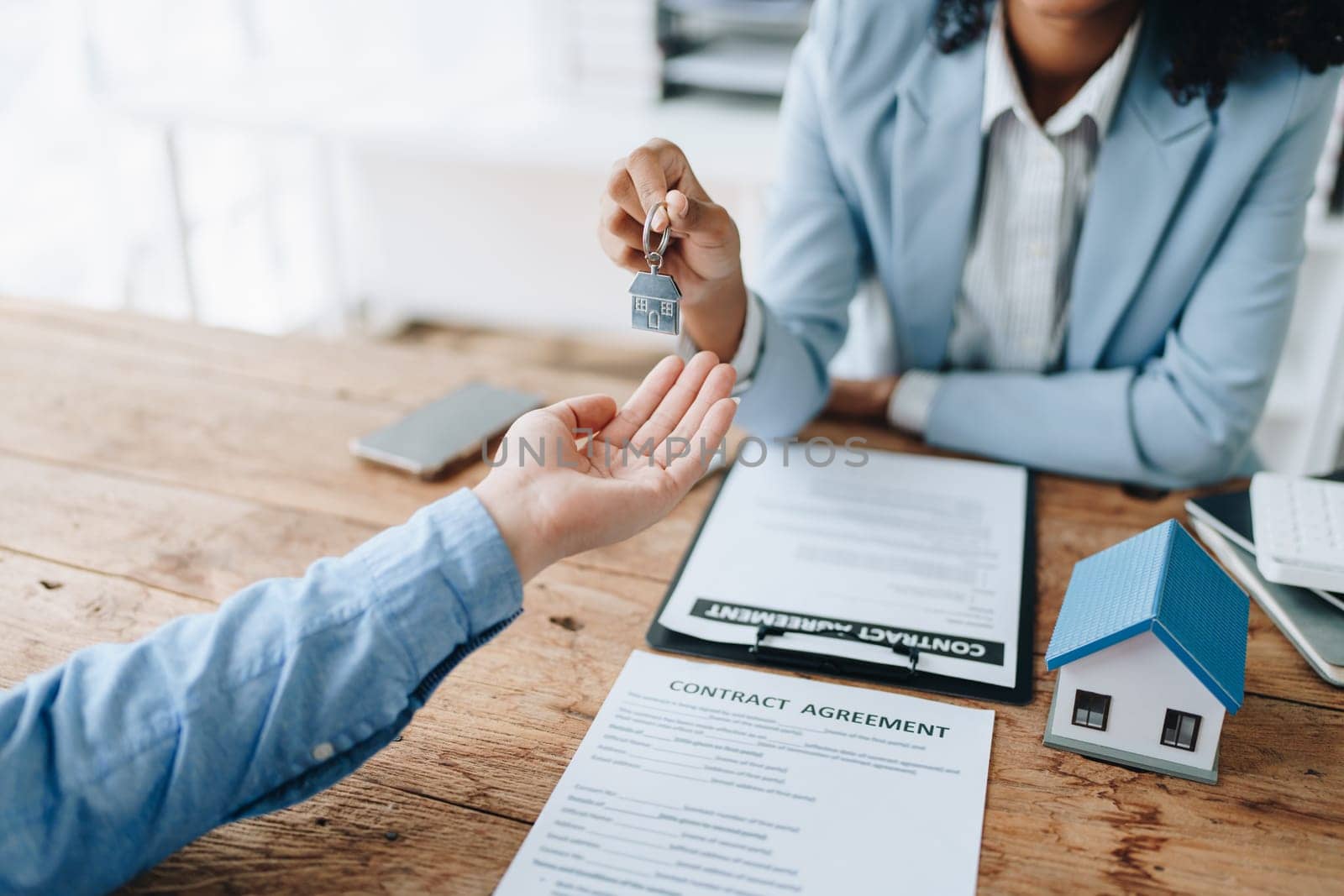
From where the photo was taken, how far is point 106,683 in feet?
2.11

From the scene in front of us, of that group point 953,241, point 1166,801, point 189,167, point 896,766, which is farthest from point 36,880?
point 189,167

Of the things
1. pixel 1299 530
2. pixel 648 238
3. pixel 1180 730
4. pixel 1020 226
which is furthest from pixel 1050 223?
pixel 1180 730

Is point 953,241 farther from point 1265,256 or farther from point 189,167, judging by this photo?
point 189,167

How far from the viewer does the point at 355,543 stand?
0.98m

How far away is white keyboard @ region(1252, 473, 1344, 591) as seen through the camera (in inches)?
33.2

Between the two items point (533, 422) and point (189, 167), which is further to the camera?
point (189, 167)

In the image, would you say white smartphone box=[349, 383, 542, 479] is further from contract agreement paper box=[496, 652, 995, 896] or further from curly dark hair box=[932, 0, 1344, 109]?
curly dark hair box=[932, 0, 1344, 109]

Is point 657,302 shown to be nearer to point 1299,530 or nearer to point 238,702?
point 238,702

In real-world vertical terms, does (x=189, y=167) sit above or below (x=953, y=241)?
below

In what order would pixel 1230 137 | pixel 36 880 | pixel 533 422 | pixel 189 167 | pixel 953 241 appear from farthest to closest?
pixel 189 167, pixel 953 241, pixel 1230 137, pixel 533 422, pixel 36 880

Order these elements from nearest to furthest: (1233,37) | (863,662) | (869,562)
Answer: (863,662) < (869,562) < (1233,37)

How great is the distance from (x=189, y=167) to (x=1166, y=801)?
2857 millimetres

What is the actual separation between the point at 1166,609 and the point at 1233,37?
0.69 meters

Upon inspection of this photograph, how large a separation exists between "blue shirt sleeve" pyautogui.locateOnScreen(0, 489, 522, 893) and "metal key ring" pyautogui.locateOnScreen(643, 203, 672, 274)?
291 mm
